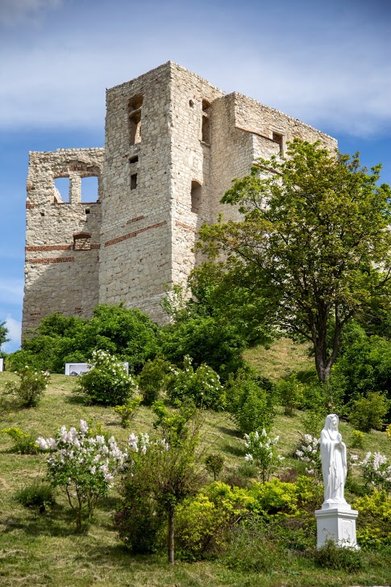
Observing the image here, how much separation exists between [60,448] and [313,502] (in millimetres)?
4078

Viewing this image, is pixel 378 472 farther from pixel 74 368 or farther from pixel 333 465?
pixel 74 368

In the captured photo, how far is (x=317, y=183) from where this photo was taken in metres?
22.7

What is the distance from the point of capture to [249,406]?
18875 mm

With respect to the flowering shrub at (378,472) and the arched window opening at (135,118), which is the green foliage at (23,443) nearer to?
the flowering shrub at (378,472)

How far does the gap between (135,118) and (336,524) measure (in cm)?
2367

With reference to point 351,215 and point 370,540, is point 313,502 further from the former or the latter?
point 351,215

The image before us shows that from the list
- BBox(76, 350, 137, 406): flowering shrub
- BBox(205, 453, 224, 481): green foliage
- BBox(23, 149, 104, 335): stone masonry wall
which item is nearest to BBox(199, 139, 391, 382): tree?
BBox(76, 350, 137, 406): flowering shrub

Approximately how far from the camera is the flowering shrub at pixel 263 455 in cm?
1570

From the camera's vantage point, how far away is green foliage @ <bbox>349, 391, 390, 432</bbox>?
851 inches

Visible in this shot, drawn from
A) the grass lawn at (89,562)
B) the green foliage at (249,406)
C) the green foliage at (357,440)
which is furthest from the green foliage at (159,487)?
the green foliage at (357,440)

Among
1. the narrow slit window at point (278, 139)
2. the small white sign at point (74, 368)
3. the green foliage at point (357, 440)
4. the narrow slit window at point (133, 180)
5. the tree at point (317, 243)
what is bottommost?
the green foliage at point (357, 440)

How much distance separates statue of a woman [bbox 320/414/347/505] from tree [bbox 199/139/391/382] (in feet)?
29.1

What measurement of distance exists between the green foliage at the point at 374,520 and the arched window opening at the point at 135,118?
2109cm

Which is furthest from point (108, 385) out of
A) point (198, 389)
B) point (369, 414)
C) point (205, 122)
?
point (205, 122)
